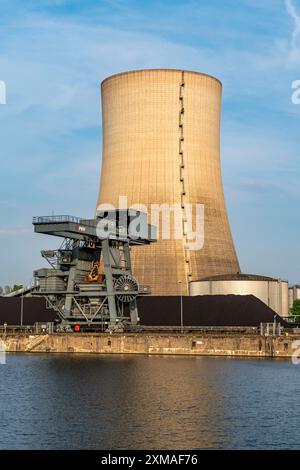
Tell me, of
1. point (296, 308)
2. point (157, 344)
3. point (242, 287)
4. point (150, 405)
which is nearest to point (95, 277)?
point (157, 344)

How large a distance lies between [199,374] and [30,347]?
85.2 feet

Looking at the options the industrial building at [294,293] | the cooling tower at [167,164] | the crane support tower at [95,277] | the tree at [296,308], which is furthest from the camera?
the industrial building at [294,293]

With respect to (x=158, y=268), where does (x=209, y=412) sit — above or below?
below

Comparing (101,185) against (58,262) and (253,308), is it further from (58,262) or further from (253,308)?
(253,308)

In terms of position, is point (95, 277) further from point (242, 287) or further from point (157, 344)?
point (242, 287)

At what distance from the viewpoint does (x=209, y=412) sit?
35.3 metres

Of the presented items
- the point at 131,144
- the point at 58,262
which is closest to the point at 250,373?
the point at 58,262

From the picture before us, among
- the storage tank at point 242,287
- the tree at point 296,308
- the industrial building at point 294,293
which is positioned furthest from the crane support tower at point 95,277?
the industrial building at point 294,293

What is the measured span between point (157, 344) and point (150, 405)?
28872 millimetres

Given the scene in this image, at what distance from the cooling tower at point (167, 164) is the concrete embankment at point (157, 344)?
11927 mm

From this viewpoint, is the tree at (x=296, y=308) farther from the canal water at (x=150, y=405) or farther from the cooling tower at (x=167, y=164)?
the canal water at (x=150, y=405)

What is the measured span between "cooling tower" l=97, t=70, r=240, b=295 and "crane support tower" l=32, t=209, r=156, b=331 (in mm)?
6035

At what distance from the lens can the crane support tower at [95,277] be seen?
69.1 m

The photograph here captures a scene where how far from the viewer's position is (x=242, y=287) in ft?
253
